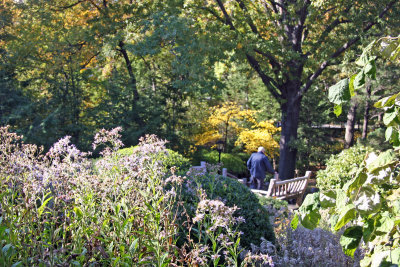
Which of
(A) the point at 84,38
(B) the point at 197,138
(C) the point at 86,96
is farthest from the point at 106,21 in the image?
(B) the point at 197,138

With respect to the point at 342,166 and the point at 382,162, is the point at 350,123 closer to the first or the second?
the point at 342,166

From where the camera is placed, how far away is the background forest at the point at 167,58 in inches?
394

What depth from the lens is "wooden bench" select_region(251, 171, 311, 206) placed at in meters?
8.14

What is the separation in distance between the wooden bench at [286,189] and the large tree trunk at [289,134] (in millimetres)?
2054

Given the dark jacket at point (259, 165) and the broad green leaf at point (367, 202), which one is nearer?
the broad green leaf at point (367, 202)

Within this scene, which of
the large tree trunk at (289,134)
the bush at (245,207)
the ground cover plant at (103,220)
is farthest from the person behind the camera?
the large tree trunk at (289,134)

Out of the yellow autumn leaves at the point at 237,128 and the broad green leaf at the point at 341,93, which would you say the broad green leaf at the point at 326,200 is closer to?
the broad green leaf at the point at 341,93

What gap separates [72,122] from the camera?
11.3 metres

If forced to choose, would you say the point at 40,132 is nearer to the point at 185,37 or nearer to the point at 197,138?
the point at 185,37

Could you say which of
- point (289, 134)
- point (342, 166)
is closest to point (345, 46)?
point (289, 134)

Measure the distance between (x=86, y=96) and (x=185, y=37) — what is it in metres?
4.03

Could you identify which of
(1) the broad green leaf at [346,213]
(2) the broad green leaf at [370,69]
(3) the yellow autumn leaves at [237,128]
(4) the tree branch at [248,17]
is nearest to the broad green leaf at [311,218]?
(1) the broad green leaf at [346,213]

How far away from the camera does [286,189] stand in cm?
871

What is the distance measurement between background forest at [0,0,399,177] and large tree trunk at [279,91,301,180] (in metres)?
0.03
